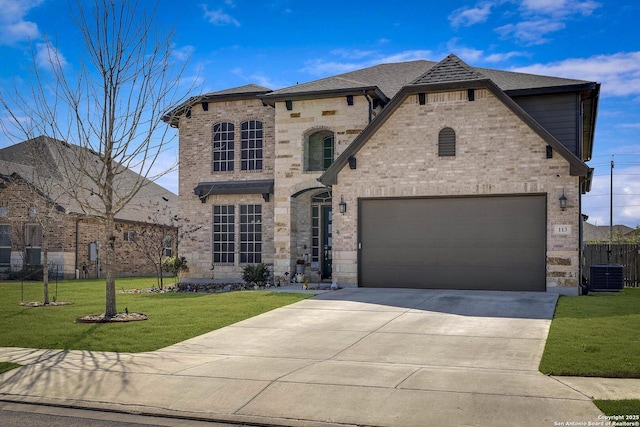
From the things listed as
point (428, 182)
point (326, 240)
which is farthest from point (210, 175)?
point (428, 182)

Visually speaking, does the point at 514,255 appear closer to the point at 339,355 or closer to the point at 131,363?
the point at 339,355

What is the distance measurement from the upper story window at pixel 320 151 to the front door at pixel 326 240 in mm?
1637

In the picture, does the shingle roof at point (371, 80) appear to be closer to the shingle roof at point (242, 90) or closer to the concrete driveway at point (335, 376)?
the shingle roof at point (242, 90)

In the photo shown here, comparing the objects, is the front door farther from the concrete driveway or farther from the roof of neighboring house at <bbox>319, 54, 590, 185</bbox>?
the concrete driveway

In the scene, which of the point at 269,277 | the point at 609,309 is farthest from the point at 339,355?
the point at 269,277

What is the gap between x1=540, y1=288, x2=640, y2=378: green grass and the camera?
8.73 meters

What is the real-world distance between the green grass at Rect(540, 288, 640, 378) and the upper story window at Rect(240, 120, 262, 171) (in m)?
12.0

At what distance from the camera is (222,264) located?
938 inches

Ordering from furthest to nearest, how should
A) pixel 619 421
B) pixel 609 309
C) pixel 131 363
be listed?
1. pixel 609 309
2. pixel 131 363
3. pixel 619 421

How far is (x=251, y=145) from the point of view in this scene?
23828 millimetres

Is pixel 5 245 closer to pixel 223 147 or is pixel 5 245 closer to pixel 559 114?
pixel 223 147

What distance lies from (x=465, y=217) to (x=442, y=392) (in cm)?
1123

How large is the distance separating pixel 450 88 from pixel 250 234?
912cm

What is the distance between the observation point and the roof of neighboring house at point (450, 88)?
56.9ft
